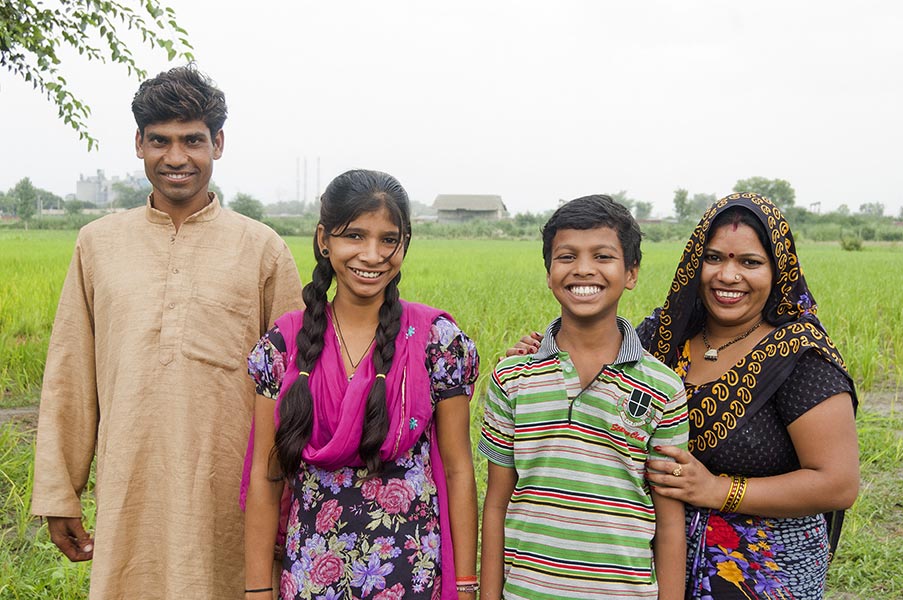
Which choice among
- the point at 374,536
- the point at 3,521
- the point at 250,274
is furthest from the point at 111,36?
the point at 374,536

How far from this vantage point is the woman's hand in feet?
4.78

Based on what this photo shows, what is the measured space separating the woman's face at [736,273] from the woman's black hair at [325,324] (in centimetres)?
71

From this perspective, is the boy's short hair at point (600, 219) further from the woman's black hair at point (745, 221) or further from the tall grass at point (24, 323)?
the tall grass at point (24, 323)

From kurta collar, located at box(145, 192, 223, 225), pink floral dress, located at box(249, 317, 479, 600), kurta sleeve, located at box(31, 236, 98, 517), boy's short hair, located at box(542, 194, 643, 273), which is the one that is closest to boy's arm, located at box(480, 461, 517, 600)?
pink floral dress, located at box(249, 317, 479, 600)

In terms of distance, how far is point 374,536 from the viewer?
1471mm

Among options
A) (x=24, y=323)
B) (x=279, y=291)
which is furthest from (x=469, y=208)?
(x=279, y=291)

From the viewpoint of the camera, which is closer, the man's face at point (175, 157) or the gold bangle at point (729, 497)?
the gold bangle at point (729, 497)

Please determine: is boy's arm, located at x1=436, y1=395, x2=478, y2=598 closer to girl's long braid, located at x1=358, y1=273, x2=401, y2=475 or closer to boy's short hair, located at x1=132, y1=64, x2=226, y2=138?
girl's long braid, located at x1=358, y1=273, x2=401, y2=475

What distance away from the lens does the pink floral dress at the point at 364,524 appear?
4.82ft

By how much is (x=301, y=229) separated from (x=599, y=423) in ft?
94.0

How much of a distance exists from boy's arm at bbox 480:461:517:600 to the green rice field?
1713 millimetres

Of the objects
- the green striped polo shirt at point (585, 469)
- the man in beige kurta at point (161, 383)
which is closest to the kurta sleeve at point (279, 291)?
the man in beige kurta at point (161, 383)

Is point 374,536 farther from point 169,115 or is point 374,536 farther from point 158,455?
point 169,115

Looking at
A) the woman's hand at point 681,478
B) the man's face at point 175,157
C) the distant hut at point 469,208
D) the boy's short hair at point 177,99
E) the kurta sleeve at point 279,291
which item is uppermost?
the distant hut at point 469,208
